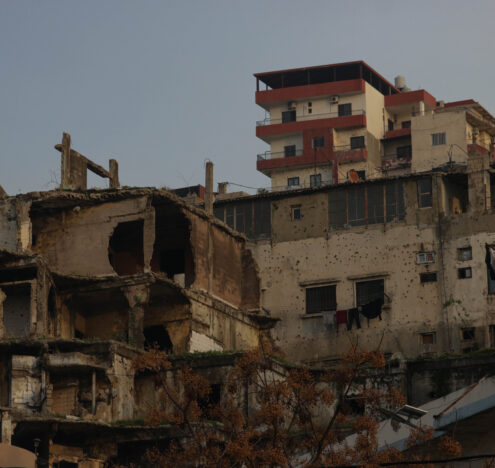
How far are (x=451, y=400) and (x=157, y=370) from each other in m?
10.1

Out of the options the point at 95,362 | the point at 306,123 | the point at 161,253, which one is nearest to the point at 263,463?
the point at 95,362

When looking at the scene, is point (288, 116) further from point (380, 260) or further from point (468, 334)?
point (468, 334)

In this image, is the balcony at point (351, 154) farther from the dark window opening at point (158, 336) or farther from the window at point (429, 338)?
the dark window opening at point (158, 336)

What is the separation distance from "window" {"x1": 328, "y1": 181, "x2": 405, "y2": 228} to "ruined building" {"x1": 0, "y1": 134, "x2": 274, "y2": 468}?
24.5 feet

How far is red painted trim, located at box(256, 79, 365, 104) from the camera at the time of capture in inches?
3590

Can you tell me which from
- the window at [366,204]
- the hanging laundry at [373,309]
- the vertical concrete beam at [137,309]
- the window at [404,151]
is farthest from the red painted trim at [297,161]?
the vertical concrete beam at [137,309]

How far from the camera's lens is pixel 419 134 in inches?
3135

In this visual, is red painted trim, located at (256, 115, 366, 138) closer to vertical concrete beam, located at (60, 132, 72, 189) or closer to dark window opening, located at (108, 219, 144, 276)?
vertical concrete beam, located at (60, 132, 72, 189)

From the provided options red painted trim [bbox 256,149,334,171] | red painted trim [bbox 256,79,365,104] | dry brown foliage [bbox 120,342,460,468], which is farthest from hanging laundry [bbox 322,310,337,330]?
red painted trim [bbox 256,79,365,104]

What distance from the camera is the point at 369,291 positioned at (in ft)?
199

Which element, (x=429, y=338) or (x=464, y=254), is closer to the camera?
(x=429, y=338)

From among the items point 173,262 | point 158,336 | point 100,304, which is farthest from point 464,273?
point 100,304

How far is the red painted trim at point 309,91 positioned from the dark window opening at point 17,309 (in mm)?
48272

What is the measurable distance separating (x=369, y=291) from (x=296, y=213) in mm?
5432
